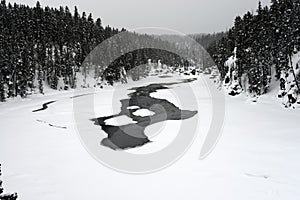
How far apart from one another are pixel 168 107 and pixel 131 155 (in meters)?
20.5

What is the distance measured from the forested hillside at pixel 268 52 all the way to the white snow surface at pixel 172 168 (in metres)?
10.3

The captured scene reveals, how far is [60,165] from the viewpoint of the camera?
15.8 metres

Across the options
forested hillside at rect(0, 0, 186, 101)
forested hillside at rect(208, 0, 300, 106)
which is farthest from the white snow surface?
forested hillside at rect(0, 0, 186, 101)

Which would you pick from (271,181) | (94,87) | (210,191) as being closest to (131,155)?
(210,191)

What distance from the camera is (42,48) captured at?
212ft

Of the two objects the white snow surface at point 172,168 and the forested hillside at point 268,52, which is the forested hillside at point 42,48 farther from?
the forested hillside at point 268,52

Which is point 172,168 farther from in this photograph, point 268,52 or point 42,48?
point 42,48

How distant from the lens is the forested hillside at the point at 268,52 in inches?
1291

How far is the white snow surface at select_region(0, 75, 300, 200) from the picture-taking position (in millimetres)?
11945

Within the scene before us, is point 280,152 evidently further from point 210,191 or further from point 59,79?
point 59,79

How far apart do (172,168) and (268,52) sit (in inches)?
1252

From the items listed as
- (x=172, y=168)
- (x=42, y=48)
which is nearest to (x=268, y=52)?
(x=172, y=168)

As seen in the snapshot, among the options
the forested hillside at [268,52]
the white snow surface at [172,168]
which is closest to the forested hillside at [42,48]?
the white snow surface at [172,168]

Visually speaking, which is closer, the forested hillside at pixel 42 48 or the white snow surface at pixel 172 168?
the white snow surface at pixel 172 168
